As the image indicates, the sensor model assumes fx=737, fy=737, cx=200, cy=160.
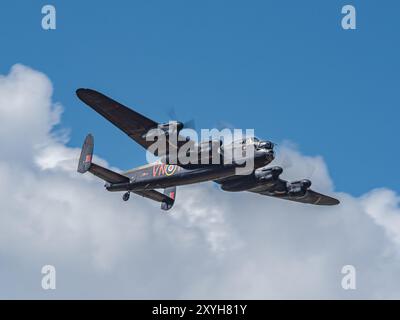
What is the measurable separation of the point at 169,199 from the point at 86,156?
5.61m

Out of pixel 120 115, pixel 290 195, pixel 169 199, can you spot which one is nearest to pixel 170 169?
pixel 120 115

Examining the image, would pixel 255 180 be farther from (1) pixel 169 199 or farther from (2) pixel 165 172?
(1) pixel 169 199

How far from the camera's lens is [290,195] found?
43.3m

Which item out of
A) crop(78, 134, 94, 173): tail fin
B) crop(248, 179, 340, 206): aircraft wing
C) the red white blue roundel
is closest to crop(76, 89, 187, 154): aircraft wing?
the red white blue roundel

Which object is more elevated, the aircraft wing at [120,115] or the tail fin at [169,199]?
the aircraft wing at [120,115]

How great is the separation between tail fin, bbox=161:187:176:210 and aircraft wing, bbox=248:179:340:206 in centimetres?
447

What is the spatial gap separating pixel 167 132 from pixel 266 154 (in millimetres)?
4997

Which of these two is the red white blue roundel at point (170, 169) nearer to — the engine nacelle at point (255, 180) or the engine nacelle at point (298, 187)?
the engine nacelle at point (255, 180)

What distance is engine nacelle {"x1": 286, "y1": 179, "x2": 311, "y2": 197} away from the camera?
42625 millimetres

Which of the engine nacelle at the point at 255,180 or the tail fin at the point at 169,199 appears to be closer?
the engine nacelle at the point at 255,180

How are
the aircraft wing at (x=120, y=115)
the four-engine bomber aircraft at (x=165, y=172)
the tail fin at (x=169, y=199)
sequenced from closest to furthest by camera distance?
the aircraft wing at (x=120, y=115) → the four-engine bomber aircraft at (x=165, y=172) → the tail fin at (x=169, y=199)

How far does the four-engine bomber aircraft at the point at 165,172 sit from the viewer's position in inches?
1432

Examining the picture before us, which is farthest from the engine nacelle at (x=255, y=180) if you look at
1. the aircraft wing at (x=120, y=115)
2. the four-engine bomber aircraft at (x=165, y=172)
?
the aircraft wing at (x=120, y=115)
